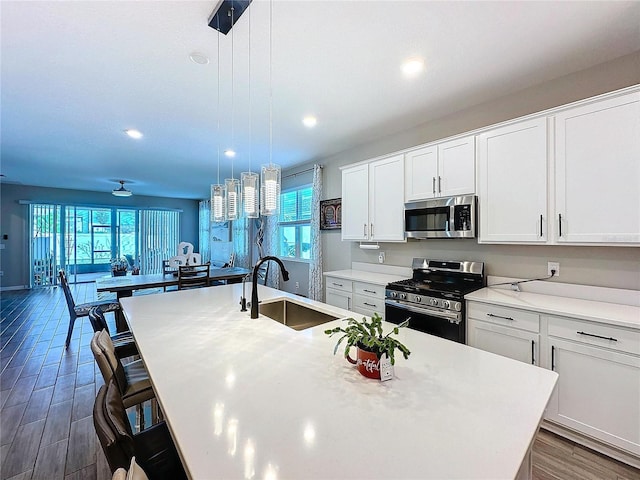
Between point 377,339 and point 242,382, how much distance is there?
20.9 inches

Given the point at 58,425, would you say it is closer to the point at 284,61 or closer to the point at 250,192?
the point at 250,192

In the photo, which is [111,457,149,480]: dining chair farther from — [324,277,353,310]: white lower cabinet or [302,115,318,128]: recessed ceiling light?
[302,115,318,128]: recessed ceiling light

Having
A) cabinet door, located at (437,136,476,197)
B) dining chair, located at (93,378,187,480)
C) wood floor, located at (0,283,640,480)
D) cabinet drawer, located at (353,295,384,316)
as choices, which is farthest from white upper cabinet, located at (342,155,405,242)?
dining chair, located at (93,378,187,480)

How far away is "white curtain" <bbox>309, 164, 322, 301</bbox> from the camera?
471cm

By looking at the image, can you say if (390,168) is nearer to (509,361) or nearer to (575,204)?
(575,204)

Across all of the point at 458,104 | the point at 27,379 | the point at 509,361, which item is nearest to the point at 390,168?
the point at 458,104

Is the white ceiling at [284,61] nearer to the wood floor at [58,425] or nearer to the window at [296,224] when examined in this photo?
the window at [296,224]

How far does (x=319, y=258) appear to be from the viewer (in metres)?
4.74

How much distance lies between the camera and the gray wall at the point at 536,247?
2.10 metres

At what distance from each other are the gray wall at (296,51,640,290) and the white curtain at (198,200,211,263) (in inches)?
283

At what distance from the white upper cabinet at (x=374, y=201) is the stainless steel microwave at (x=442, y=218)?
0.15 metres

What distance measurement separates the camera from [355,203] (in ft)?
12.4

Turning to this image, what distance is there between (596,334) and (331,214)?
131 inches

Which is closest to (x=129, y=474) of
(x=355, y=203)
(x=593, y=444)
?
(x=593, y=444)
